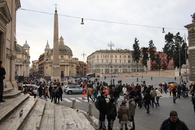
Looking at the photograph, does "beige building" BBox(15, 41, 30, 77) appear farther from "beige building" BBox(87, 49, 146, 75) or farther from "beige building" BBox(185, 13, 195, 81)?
"beige building" BBox(185, 13, 195, 81)

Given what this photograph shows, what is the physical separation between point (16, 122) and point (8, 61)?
657 cm

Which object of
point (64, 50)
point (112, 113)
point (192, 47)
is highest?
point (64, 50)

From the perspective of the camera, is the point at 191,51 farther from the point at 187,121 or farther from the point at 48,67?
the point at 48,67

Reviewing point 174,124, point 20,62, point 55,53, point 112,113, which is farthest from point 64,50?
point 174,124

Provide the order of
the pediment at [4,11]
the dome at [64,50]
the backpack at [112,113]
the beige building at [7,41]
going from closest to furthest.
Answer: the backpack at [112,113] < the pediment at [4,11] < the beige building at [7,41] < the dome at [64,50]

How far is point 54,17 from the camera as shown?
3114 cm

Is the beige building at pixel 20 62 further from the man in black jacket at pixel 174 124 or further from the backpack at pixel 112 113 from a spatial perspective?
the man in black jacket at pixel 174 124

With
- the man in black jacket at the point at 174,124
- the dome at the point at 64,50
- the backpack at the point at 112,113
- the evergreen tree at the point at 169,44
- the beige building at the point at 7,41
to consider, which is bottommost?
the backpack at the point at 112,113

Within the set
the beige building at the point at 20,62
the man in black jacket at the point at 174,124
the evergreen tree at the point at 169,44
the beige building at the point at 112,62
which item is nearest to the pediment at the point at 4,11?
the man in black jacket at the point at 174,124

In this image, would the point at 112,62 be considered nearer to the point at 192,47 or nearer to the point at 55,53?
the point at 55,53

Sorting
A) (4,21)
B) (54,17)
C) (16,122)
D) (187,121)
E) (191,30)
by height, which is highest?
(54,17)

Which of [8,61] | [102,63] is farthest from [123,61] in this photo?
[8,61]

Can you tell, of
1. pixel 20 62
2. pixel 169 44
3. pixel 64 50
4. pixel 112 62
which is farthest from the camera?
pixel 64 50

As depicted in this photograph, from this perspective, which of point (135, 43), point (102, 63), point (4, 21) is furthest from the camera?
point (102, 63)
